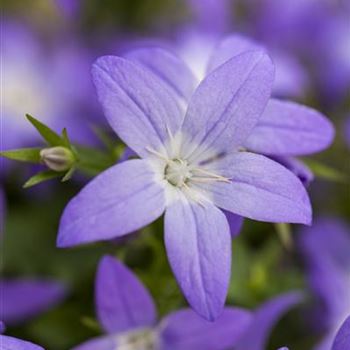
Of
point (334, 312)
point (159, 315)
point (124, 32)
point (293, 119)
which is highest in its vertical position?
point (293, 119)

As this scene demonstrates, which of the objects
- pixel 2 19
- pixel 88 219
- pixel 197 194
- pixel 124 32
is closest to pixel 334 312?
pixel 197 194

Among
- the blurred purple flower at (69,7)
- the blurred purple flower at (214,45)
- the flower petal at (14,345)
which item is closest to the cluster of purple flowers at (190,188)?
the flower petal at (14,345)

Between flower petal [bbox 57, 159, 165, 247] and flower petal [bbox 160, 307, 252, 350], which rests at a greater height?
flower petal [bbox 57, 159, 165, 247]

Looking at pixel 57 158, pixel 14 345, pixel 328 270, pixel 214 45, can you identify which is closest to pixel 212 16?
pixel 214 45

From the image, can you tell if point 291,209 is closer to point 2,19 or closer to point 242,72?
point 242,72

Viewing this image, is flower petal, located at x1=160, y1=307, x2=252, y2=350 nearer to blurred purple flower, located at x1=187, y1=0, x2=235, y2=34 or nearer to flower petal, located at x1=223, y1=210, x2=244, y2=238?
flower petal, located at x1=223, y1=210, x2=244, y2=238

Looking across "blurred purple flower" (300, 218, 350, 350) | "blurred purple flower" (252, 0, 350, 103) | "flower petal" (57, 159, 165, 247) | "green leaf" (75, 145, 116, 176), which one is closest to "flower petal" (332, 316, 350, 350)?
"flower petal" (57, 159, 165, 247)

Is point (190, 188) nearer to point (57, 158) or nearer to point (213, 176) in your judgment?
point (213, 176)
